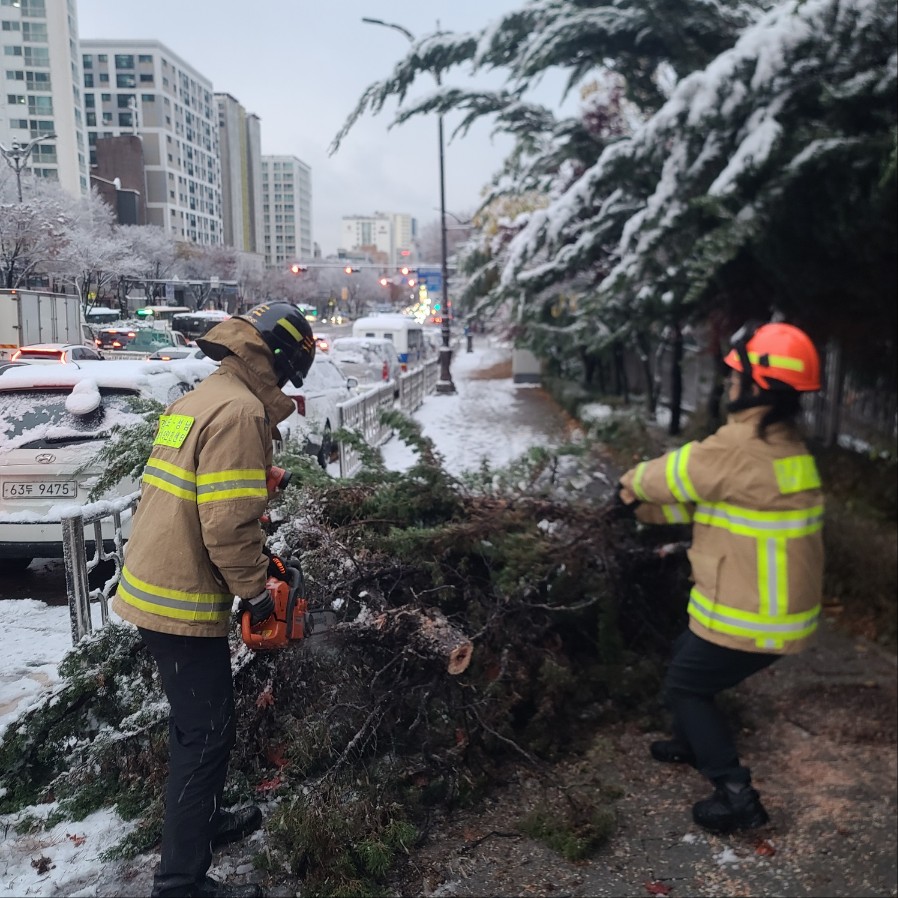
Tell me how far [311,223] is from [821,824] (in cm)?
365

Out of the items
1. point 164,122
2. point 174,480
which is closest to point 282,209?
point 164,122

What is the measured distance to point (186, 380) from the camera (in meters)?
3.97

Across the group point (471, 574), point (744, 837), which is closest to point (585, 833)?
point (744, 837)

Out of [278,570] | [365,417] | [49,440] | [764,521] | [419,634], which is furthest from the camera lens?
[365,417]

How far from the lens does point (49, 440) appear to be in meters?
3.27

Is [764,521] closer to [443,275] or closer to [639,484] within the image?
[639,484]

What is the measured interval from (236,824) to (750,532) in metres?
2.21

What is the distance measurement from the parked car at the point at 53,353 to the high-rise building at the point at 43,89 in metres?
0.58

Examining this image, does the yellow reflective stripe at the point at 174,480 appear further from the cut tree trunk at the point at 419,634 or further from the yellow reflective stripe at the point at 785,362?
the yellow reflective stripe at the point at 785,362

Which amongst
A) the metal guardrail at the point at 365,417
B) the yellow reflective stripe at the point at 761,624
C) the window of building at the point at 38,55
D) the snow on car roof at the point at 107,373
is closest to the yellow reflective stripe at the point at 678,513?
the yellow reflective stripe at the point at 761,624

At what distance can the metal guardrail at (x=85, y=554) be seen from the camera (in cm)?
318

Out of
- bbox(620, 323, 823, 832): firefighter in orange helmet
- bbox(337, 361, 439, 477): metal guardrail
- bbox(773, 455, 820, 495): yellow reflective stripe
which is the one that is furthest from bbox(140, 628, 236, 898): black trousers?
bbox(337, 361, 439, 477): metal guardrail

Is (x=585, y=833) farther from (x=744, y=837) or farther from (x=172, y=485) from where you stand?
(x=172, y=485)

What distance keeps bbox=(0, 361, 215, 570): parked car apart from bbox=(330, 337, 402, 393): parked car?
5627 millimetres
